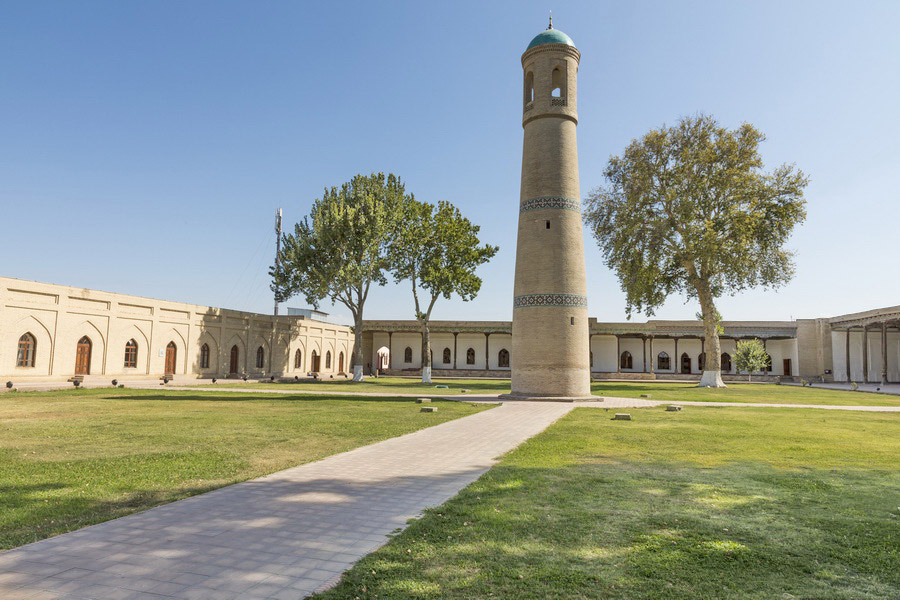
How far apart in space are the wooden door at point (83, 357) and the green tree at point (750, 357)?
1652 inches

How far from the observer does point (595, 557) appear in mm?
4023

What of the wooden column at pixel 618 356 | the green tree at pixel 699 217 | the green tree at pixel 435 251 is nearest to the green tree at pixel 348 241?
the green tree at pixel 435 251

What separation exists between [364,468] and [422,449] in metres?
1.88

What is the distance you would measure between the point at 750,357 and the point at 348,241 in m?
30.1

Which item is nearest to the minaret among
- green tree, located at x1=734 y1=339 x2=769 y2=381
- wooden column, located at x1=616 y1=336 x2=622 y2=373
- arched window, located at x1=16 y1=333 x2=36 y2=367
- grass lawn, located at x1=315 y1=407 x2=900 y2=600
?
grass lawn, located at x1=315 y1=407 x2=900 y2=600

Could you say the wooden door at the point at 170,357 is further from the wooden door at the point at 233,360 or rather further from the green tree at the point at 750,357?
the green tree at the point at 750,357

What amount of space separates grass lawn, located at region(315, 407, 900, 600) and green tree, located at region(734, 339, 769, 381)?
3591cm

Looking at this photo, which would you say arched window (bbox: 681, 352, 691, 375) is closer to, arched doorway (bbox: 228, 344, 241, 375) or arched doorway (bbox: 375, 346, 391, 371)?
arched doorway (bbox: 375, 346, 391, 371)

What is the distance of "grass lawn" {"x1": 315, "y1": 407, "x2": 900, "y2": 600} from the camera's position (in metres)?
3.52

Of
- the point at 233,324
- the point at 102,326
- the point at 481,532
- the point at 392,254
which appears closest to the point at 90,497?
the point at 481,532

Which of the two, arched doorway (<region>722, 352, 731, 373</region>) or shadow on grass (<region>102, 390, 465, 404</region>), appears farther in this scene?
arched doorway (<region>722, 352, 731, 373</region>)

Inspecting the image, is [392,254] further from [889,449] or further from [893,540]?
[893,540]

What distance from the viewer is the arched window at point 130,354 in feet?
100

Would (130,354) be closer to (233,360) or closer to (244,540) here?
(233,360)
